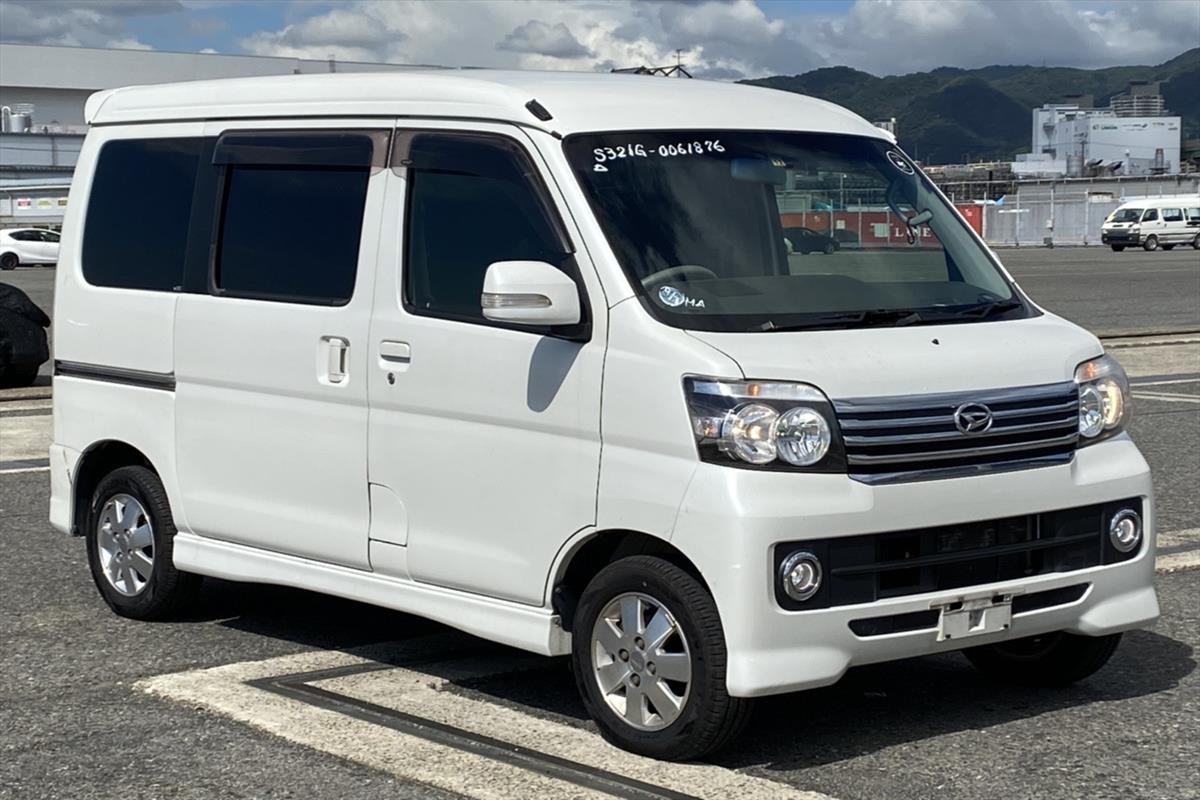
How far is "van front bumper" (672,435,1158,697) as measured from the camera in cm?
480

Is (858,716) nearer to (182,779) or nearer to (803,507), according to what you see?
(803,507)

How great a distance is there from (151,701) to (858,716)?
2351mm

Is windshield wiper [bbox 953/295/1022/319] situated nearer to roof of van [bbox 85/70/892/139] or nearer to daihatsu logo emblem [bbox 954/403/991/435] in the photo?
daihatsu logo emblem [bbox 954/403/991/435]

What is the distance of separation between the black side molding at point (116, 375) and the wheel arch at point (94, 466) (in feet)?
0.89

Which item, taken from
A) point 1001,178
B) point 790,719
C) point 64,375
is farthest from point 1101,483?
point 1001,178

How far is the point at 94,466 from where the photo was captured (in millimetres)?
7445

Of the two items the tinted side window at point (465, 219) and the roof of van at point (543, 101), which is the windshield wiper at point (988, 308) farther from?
the tinted side window at point (465, 219)

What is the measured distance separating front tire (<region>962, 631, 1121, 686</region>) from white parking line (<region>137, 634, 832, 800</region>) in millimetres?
1395

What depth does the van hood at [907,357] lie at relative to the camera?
4953mm

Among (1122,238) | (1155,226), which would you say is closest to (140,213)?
(1122,238)

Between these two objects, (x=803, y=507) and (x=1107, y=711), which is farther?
(x=1107, y=711)

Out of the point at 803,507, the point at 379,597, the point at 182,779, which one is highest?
the point at 803,507

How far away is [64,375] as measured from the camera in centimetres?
741

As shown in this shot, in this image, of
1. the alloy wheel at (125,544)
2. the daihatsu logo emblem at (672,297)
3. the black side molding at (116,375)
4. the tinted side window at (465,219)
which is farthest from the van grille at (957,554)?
the alloy wheel at (125,544)
